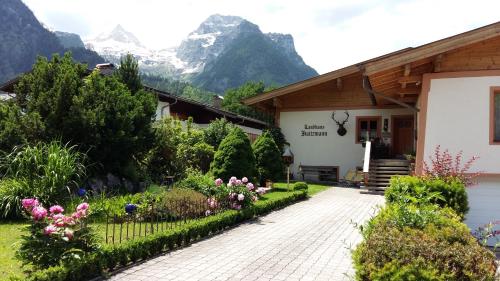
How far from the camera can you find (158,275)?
5.91 meters

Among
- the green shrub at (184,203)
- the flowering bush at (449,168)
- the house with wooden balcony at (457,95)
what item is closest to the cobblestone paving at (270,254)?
the green shrub at (184,203)

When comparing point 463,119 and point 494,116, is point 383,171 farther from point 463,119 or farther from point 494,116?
point 494,116

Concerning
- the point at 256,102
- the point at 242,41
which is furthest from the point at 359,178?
the point at 242,41

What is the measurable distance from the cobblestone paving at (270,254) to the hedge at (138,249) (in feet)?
0.62

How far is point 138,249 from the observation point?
6547 millimetres

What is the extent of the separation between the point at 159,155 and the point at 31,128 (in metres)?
5.15

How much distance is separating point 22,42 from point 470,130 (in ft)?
404

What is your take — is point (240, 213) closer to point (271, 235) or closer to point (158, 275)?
point (271, 235)

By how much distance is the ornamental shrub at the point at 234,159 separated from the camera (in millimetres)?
12805

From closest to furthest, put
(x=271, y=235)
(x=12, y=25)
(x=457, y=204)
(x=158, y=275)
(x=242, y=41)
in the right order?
(x=158, y=275)
(x=457, y=204)
(x=271, y=235)
(x=12, y=25)
(x=242, y=41)

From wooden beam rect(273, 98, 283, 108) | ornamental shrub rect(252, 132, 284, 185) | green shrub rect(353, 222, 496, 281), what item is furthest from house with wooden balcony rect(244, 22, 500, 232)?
wooden beam rect(273, 98, 283, 108)

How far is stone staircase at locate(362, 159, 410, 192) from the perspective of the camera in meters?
17.1

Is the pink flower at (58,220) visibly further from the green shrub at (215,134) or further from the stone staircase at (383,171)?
the stone staircase at (383,171)

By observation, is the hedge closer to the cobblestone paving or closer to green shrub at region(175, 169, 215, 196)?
the cobblestone paving
